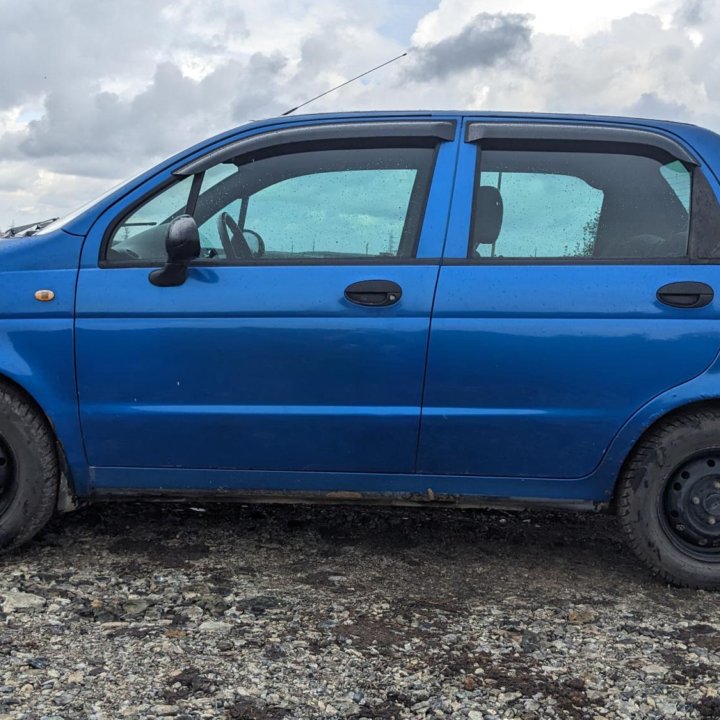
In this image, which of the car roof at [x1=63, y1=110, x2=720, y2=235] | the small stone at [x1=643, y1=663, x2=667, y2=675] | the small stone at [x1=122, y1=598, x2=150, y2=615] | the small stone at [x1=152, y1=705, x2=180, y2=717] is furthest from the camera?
the car roof at [x1=63, y1=110, x2=720, y2=235]

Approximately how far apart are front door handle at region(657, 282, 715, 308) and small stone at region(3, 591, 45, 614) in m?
2.63

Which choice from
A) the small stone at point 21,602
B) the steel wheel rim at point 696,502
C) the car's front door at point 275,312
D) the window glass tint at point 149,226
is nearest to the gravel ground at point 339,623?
the small stone at point 21,602

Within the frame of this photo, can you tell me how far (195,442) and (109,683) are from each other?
105 cm

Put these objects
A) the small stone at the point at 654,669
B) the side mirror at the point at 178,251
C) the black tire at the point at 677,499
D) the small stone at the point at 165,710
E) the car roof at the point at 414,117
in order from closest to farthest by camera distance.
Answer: the small stone at the point at 165,710 < the small stone at the point at 654,669 < the side mirror at the point at 178,251 < the black tire at the point at 677,499 < the car roof at the point at 414,117

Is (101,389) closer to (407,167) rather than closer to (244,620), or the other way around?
(244,620)

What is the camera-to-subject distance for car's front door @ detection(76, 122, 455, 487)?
10.8ft

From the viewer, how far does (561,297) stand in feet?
10.8

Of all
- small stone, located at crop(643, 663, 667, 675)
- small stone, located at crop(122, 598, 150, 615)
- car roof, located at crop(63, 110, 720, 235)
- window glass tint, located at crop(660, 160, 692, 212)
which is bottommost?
small stone, located at crop(643, 663, 667, 675)

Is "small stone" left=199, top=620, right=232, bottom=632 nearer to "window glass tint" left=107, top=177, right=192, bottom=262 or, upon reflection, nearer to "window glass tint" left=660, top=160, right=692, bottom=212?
"window glass tint" left=107, top=177, right=192, bottom=262

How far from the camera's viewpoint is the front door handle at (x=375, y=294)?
329cm

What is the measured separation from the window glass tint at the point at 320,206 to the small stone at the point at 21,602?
58.8 inches

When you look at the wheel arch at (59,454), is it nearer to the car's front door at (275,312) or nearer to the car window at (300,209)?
the car's front door at (275,312)

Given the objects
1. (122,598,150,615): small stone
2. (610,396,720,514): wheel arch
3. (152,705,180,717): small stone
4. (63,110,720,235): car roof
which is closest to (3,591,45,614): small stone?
(122,598,150,615): small stone

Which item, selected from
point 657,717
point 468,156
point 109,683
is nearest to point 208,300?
point 468,156
